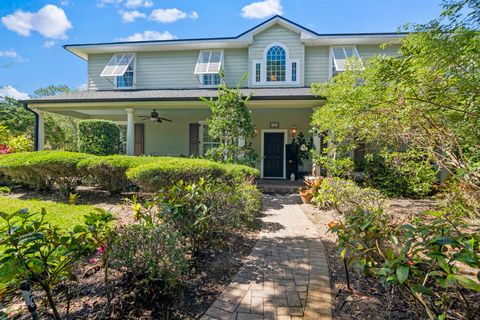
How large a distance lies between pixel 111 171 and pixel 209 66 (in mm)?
6931

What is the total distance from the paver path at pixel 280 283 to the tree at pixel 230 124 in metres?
4.00

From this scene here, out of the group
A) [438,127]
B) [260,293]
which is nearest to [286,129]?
[438,127]

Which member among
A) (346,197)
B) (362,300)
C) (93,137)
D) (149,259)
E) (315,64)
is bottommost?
(362,300)

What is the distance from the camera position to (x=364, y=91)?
12.7ft

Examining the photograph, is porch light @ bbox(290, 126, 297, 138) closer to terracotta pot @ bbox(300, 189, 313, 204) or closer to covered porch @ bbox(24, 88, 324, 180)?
covered porch @ bbox(24, 88, 324, 180)

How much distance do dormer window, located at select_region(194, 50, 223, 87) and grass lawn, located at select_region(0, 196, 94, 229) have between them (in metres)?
7.72

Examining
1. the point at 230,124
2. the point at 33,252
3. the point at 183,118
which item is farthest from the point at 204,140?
the point at 33,252

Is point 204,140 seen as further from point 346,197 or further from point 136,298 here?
point 136,298

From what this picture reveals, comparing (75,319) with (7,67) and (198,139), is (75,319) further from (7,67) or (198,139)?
(7,67)

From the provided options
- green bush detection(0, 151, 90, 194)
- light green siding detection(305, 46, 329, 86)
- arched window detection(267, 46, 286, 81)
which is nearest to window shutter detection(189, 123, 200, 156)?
arched window detection(267, 46, 286, 81)

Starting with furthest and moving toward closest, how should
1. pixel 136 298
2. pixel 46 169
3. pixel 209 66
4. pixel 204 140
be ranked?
1. pixel 204 140
2. pixel 209 66
3. pixel 46 169
4. pixel 136 298

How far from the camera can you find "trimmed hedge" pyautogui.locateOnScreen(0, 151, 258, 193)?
217 inches

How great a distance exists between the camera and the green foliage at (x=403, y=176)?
7113mm

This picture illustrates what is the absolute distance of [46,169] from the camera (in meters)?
6.58
